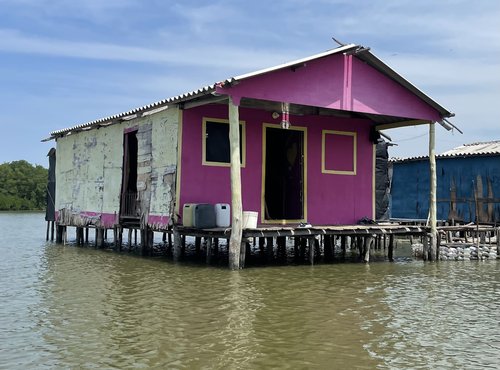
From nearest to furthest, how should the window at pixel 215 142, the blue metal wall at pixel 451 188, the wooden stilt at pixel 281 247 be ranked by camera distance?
the window at pixel 215 142 < the wooden stilt at pixel 281 247 < the blue metal wall at pixel 451 188

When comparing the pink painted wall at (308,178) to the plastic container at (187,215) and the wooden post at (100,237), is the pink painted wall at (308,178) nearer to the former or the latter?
the plastic container at (187,215)

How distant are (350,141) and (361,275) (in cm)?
510

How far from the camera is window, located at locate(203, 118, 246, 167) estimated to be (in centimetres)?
1434

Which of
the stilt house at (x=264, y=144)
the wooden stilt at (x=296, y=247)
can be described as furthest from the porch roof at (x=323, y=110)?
the wooden stilt at (x=296, y=247)

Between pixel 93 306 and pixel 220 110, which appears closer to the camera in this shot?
pixel 93 306

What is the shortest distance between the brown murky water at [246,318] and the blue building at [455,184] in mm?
8266

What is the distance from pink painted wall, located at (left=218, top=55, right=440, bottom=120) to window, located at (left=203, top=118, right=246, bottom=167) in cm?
185

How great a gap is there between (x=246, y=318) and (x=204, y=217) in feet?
17.9

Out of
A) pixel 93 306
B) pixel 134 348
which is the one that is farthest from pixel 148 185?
pixel 134 348

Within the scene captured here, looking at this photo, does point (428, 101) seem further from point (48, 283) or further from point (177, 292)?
point (48, 283)

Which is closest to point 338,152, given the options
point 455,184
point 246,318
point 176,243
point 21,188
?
point 176,243

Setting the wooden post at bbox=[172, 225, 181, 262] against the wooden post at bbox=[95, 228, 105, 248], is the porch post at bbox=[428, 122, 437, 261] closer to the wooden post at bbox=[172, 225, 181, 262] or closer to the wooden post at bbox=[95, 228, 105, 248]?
the wooden post at bbox=[172, 225, 181, 262]

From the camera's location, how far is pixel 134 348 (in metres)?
6.48

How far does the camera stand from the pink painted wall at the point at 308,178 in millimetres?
14164
